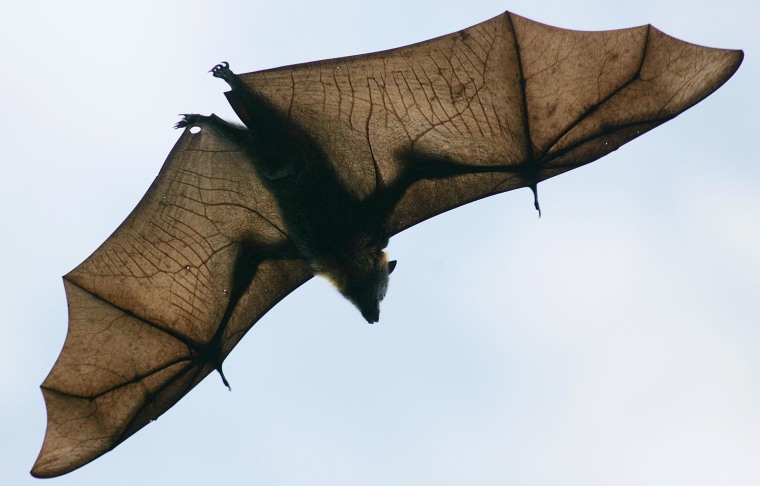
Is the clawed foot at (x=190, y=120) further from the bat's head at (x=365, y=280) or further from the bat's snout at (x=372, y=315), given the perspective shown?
the bat's snout at (x=372, y=315)

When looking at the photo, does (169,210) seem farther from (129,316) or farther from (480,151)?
(480,151)

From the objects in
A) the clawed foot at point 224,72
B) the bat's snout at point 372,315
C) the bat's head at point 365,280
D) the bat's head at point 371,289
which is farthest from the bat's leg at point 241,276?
the clawed foot at point 224,72

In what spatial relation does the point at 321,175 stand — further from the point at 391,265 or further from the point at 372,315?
the point at 372,315

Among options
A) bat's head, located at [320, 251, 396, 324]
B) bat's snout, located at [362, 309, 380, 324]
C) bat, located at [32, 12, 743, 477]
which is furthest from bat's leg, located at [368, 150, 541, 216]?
bat's snout, located at [362, 309, 380, 324]

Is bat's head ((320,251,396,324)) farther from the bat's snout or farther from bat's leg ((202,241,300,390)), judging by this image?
bat's leg ((202,241,300,390))

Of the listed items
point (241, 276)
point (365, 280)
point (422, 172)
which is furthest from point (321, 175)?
point (241, 276)
